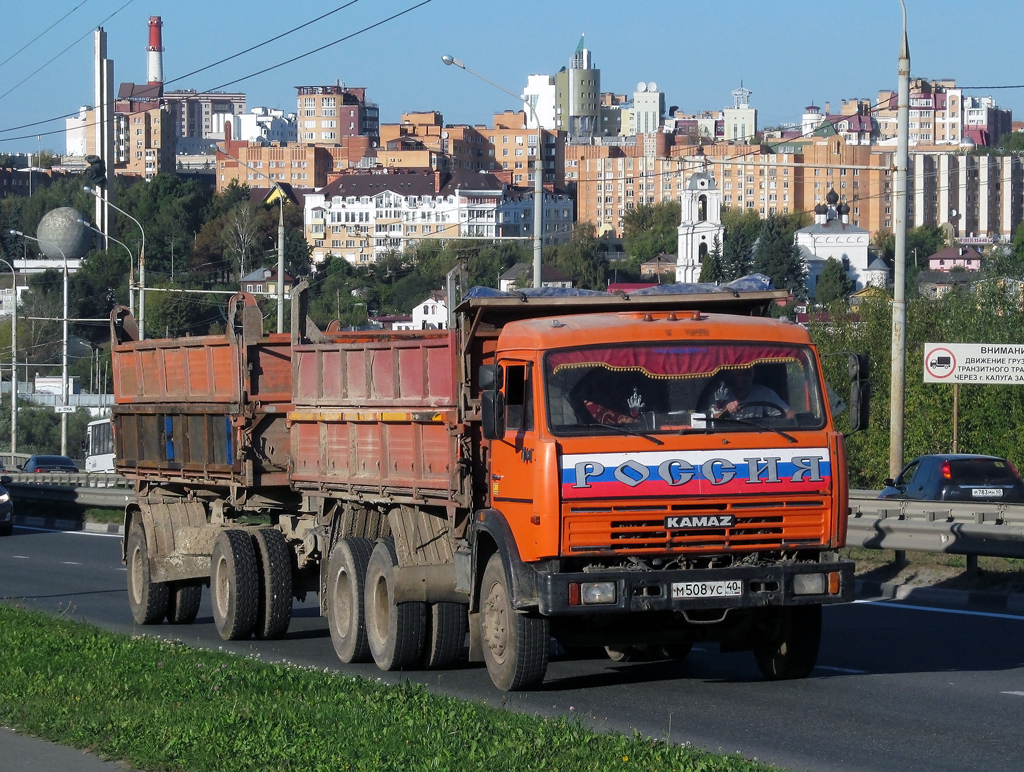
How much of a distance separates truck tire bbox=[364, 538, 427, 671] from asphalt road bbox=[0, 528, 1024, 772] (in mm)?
159

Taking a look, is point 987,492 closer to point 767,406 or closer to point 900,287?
point 900,287

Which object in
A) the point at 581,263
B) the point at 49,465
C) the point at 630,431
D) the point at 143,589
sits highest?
the point at 581,263

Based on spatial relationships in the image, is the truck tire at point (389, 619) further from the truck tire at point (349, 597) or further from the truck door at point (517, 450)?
the truck door at point (517, 450)

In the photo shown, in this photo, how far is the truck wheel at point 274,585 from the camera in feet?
45.5

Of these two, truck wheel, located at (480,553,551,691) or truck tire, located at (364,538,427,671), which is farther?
truck tire, located at (364,538,427,671)

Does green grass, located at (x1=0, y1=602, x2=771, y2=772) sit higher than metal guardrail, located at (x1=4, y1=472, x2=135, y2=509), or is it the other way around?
green grass, located at (x1=0, y1=602, x2=771, y2=772)

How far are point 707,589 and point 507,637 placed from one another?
1344 mm

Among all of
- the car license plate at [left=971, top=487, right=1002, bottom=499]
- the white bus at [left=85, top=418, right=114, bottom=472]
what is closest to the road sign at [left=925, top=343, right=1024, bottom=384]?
the car license plate at [left=971, top=487, right=1002, bottom=499]

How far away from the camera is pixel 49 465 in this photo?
53.6 metres

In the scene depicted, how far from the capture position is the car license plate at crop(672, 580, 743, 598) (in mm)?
9688

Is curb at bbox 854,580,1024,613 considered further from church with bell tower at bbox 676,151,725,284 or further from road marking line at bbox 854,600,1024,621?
church with bell tower at bbox 676,151,725,284

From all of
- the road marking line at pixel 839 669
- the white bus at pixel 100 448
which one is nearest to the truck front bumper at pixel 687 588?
the road marking line at pixel 839 669

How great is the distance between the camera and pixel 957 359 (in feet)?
79.4

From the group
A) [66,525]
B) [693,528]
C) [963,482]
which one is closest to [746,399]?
[693,528]
